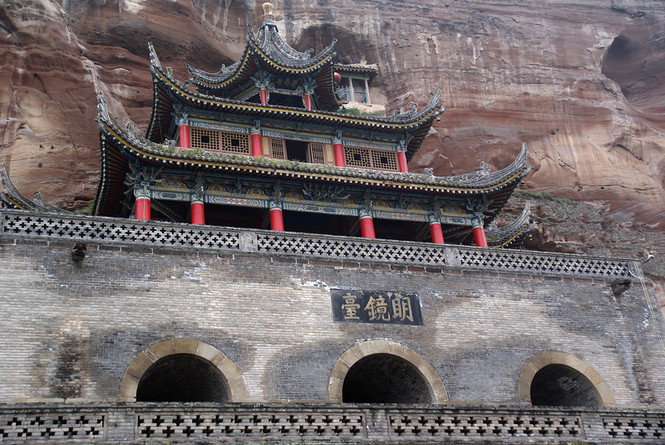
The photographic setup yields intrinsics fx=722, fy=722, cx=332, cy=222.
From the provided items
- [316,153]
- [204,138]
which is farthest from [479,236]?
[204,138]

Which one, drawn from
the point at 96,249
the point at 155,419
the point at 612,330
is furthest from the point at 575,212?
the point at 155,419

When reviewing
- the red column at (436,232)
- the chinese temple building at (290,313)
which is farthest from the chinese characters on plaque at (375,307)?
the red column at (436,232)

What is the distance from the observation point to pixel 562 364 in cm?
1516

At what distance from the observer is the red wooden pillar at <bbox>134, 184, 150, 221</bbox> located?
56.3 ft

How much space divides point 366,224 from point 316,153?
315 cm

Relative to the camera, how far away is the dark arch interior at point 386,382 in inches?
569

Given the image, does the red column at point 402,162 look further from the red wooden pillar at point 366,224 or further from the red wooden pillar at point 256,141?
the red wooden pillar at point 256,141

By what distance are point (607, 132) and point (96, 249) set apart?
80.0 feet

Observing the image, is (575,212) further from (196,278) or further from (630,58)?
(196,278)

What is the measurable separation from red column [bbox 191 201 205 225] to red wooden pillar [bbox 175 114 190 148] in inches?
97.0

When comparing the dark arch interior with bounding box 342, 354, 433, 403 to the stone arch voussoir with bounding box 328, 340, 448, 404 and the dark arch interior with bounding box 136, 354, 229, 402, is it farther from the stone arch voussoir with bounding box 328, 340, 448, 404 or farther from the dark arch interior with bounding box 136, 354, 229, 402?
the dark arch interior with bounding box 136, 354, 229, 402

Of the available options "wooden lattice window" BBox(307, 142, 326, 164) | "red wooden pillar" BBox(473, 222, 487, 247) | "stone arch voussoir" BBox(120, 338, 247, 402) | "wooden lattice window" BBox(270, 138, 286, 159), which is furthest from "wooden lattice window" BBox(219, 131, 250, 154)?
"stone arch voussoir" BBox(120, 338, 247, 402)

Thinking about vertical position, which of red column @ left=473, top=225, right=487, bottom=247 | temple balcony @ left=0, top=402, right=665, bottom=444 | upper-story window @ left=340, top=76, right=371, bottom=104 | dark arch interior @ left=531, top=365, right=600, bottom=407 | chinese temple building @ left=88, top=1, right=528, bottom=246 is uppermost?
upper-story window @ left=340, top=76, right=371, bottom=104

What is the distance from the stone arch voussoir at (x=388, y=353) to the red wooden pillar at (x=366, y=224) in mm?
4841
